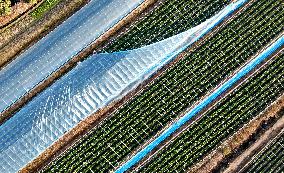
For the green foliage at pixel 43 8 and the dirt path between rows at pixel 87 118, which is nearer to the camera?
the dirt path between rows at pixel 87 118

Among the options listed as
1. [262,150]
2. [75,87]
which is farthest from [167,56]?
[262,150]

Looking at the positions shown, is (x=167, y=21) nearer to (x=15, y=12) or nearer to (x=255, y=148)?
(x=255, y=148)

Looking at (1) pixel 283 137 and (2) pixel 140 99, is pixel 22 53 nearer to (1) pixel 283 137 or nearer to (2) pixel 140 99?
(2) pixel 140 99

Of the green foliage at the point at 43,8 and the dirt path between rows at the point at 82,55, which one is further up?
the green foliage at the point at 43,8

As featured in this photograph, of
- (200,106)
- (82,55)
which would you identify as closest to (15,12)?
(82,55)

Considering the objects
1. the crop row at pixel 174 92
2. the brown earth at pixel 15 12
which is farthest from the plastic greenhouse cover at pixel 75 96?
the brown earth at pixel 15 12

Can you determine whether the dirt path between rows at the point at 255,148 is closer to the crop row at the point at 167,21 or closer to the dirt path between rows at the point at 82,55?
the crop row at the point at 167,21
